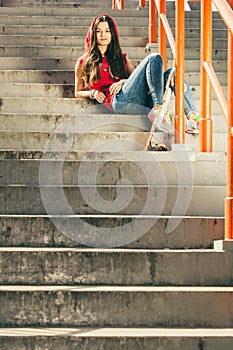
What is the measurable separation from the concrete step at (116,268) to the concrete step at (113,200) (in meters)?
0.43

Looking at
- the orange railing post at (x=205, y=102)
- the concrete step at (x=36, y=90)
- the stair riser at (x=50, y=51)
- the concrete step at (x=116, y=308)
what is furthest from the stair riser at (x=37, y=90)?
the concrete step at (x=116, y=308)

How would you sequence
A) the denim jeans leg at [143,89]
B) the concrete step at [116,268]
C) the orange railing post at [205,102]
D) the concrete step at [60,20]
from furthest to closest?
the concrete step at [60,20]
the denim jeans leg at [143,89]
the orange railing post at [205,102]
the concrete step at [116,268]

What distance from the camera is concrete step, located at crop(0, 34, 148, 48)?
307 inches

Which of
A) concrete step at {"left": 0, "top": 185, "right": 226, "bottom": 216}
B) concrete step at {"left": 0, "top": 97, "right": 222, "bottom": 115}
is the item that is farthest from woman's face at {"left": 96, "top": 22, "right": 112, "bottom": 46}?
concrete step at {"left": 0, "top": 185, "right": 226, "bottom": 216}

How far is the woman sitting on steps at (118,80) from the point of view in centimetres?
611

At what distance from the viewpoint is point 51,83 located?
714cm

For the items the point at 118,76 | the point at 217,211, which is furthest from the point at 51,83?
the point at 217,211

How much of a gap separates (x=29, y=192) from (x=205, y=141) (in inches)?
44.0

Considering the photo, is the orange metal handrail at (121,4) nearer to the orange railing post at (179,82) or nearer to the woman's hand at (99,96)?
the woman's hand at (99,96)

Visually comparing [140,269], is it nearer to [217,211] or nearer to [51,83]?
[217,211]

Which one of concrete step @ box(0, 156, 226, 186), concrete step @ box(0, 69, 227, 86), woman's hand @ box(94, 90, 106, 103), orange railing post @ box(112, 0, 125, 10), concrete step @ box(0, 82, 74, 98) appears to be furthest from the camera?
orange railing post @ box(112, 0, 125, 10)

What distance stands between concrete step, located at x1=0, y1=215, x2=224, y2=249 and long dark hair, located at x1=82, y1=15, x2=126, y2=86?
2.02m

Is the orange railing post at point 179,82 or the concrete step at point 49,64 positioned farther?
the concrete step at point 49,64

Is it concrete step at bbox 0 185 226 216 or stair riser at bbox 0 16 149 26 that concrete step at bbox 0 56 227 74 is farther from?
concrete step at bbox 0 185 226 216
